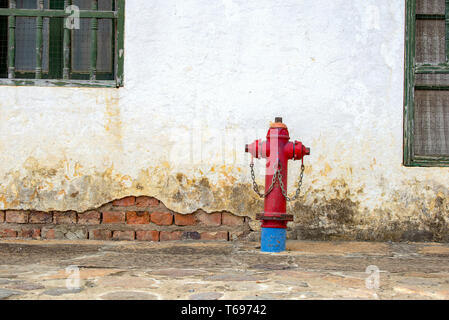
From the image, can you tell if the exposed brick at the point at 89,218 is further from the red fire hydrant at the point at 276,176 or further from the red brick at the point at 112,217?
the red fire hydrant at the point at 276,176

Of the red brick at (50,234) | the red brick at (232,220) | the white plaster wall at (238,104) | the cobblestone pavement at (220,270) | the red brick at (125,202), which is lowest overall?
the cobblestone pavement at (220,270)

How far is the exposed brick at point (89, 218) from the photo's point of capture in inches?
178

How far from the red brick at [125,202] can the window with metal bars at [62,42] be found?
0.99 m

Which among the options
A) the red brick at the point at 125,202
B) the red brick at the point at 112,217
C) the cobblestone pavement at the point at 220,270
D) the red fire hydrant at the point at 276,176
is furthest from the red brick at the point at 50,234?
the red fire hydrant at the point at 276,176

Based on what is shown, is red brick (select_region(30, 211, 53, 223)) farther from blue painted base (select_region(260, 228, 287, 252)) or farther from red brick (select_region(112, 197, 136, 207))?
blue painted base (select_region(260, 228, 287, 252))

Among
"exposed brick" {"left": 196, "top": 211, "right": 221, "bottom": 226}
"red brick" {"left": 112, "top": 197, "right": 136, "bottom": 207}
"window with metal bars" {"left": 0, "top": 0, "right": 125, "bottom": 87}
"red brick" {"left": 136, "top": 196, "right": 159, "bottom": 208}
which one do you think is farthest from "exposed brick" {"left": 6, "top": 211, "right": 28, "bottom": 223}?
"exposed brick" {"left": 196, "top": 211, "right": 221, "bottom": 226}

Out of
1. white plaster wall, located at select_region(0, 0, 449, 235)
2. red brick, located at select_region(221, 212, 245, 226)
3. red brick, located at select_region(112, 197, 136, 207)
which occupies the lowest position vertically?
red brick, located at select_region(221, 212, 245, 226)

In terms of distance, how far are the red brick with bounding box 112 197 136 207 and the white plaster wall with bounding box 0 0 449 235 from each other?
7 cm

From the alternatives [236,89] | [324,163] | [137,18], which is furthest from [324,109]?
[137,18]

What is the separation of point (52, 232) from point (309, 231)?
2202mm

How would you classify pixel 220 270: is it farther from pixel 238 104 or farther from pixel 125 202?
pixel 238 104

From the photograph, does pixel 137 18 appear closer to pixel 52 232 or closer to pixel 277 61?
pixel 277 61

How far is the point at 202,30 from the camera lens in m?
4.55

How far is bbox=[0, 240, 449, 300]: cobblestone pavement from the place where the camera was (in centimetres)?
233
